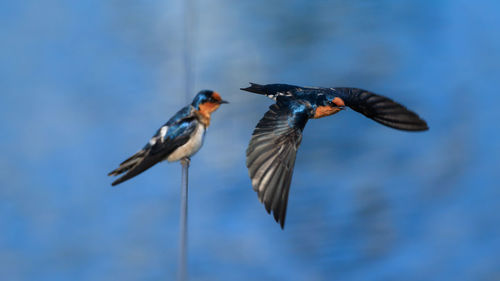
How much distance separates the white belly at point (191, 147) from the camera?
3.72 meters

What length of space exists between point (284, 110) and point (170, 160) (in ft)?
4.16

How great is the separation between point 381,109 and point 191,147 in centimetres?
174

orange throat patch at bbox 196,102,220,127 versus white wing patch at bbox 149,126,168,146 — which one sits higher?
orange throat patch at bbox 196,102,220,127

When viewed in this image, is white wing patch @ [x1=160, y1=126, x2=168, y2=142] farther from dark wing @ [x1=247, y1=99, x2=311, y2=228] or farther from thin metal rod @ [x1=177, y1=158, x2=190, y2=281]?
dark wing @ [x1=247, y1=99, x2=311, y2=228]

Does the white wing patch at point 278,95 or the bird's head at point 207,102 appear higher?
the white wing patch at point 278,95

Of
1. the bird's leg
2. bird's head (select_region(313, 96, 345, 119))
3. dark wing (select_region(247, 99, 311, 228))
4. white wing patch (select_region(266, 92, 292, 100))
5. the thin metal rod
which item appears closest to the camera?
the thin metal rod

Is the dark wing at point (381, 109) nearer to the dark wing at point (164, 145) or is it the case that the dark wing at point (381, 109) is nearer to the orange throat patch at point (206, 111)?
the orange throat patch at point (206, 111)

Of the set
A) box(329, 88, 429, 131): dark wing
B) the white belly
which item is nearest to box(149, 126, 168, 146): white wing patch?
→ the white belly

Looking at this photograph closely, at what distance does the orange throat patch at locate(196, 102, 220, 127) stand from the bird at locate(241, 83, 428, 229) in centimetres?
57

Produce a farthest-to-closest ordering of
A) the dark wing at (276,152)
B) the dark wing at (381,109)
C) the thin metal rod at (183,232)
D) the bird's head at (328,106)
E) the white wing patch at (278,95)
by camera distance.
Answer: the white wing patch at (278,95)
the bird's head at (328,106)
the dark wing at (381,109)
the dark wing at (276,152)
the thin metal rod at (183,232)

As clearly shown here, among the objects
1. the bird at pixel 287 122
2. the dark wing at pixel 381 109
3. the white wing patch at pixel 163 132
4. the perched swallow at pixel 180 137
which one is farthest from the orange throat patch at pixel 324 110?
the white wing patch at pixel 163 132

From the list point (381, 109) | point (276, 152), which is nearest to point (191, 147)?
point (276, 152)

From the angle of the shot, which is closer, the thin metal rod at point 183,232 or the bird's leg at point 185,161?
the thin metal rod at point 183,232

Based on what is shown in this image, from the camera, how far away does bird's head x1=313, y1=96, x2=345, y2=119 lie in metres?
4.89
